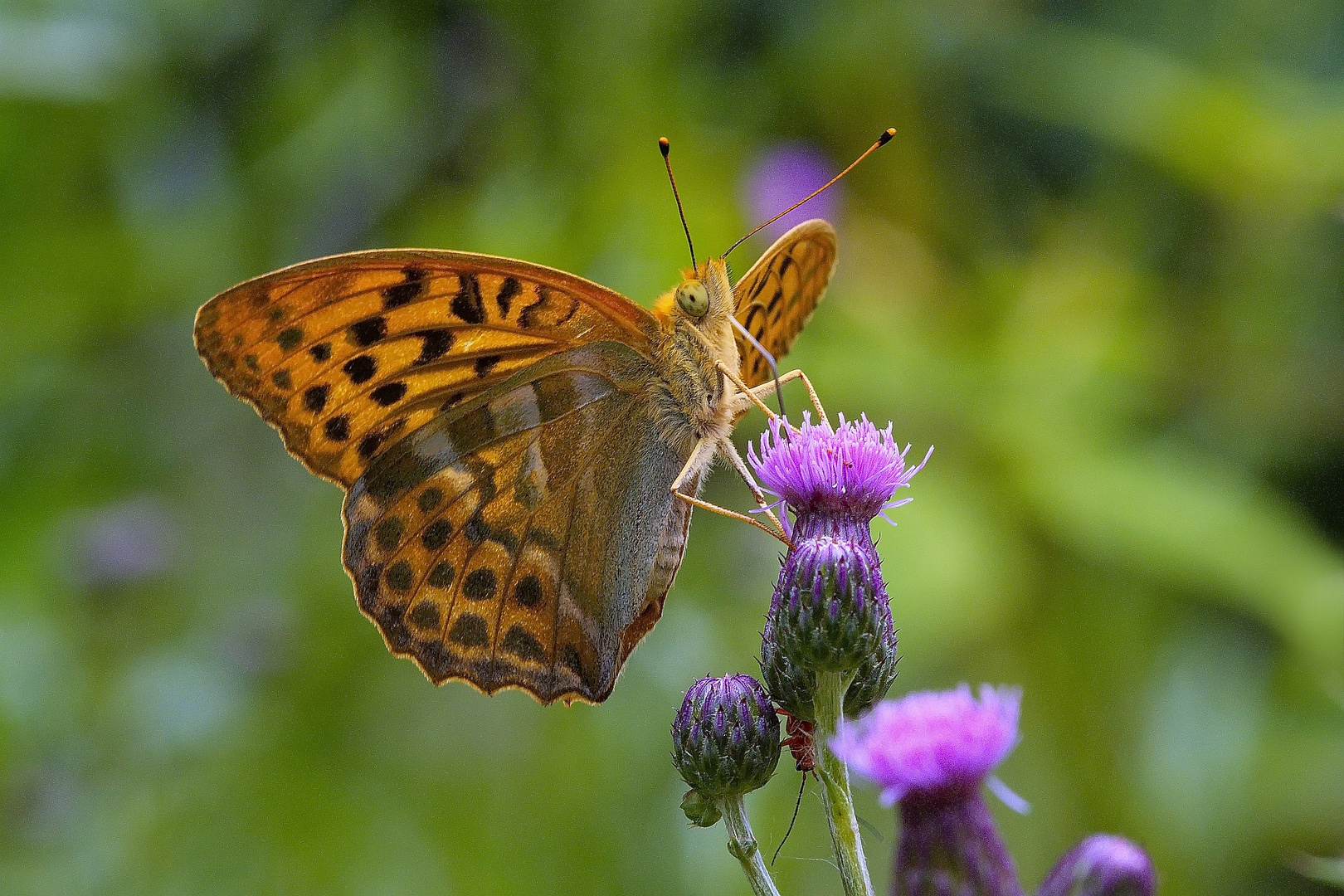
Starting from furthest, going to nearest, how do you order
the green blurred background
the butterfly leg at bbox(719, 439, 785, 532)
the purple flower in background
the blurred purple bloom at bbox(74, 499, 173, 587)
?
1. the purple flower in background
2. the blurred purple bloom at bbox(74, 499, 173, 587)
3. the green blurred background
4. the butterfly leg at bbox(719, 439, 785, 532)

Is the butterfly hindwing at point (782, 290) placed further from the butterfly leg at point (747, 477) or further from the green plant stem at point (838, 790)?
the green plant stem at point (838, 790)

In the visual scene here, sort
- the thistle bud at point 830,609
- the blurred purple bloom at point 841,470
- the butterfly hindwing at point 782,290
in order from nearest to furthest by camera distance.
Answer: the thistle bud at point 830,609, the blurred purple bloom at point 841,470, the butterfly hindwing at point 782,290

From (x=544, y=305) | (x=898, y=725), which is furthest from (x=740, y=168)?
(x=898, y=725)

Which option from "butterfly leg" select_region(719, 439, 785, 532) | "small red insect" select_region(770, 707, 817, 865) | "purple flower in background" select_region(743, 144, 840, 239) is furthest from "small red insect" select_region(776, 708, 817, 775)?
"purple flower in background" select_region(743, 144, 840, 239)

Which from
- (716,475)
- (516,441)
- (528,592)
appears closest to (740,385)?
(516,441)

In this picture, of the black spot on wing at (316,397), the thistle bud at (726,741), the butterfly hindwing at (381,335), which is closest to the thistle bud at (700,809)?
the thistle bud at (726,741)

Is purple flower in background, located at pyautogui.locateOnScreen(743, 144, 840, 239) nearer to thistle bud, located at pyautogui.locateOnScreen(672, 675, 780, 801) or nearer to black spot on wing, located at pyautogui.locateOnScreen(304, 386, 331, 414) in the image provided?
black spot on wing, located at pyautogui.locateOnScreen(304, 386, 331, 414)
